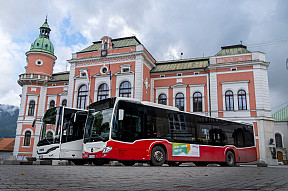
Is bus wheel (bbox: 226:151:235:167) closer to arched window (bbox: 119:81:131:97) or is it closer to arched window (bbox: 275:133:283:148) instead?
arched window (bbox: 119:81:131:97)

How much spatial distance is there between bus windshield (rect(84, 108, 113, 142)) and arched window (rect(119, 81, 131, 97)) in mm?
14408

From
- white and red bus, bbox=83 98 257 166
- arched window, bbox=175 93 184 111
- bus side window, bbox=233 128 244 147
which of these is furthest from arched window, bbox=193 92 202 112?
white and red bus, bbox=83 98 257 166

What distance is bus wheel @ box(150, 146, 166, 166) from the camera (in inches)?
476

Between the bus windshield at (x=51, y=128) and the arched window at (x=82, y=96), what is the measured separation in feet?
42.5

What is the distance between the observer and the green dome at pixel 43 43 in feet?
120

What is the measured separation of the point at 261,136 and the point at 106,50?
62.2 feet

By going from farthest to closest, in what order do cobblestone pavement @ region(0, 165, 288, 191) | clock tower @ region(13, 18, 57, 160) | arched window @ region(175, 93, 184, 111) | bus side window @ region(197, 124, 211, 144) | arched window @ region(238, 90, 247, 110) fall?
clock tower @ region(13, 18, 57, 160), arched window @ region(175, 93, 184, 111), arched window @ region(238, 90, 247, 110), bus side window @ region(197, 124, 211, 144), cobblestone pavement @ region(0, 165, 288, 191)

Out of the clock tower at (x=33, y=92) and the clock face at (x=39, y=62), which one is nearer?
the clock tower at (x=33, y=92)

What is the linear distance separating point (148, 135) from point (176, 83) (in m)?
17.7

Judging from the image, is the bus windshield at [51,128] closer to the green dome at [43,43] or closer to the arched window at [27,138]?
the arched window at [27,138]

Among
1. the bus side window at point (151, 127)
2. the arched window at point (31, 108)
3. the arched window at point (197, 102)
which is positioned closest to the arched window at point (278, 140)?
the arched window at point (197, 102)

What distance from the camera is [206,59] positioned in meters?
30.5

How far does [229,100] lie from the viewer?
86.5ft

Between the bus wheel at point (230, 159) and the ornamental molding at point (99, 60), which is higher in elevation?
the ornamental molding at point (99, 60)
